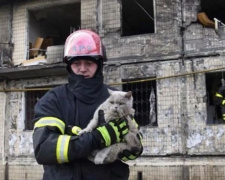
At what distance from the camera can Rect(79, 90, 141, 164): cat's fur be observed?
7.43 feet

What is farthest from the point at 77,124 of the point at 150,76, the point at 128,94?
the point at 150,76

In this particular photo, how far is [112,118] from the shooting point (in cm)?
250

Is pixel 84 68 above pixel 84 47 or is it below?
below

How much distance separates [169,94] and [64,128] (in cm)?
663

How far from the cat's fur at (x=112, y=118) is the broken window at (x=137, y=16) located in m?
7.62

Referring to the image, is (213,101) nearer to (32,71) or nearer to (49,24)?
(32,71)

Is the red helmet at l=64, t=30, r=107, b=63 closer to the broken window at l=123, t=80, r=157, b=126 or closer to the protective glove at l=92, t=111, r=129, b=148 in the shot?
the protective glove at l=92, t=111, r=129, b=148

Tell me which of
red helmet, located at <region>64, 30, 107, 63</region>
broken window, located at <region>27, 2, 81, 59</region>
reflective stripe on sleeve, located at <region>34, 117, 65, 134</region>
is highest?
broken window, located at <region>27, 2, 81, 59</region>

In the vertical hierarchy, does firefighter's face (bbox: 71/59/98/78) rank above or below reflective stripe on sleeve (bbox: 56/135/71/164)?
above

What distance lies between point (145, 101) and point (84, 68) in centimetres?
674

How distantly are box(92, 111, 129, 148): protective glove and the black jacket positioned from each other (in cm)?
4

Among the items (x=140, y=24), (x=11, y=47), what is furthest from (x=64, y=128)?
(x=140, y=24)

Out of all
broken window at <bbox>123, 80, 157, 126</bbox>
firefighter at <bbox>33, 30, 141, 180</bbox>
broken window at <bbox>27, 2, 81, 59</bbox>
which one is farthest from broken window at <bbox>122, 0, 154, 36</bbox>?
firefighter at <bbox>33, 30, 141, 180</bbox>

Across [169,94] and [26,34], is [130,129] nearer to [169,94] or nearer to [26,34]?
[169,94]
